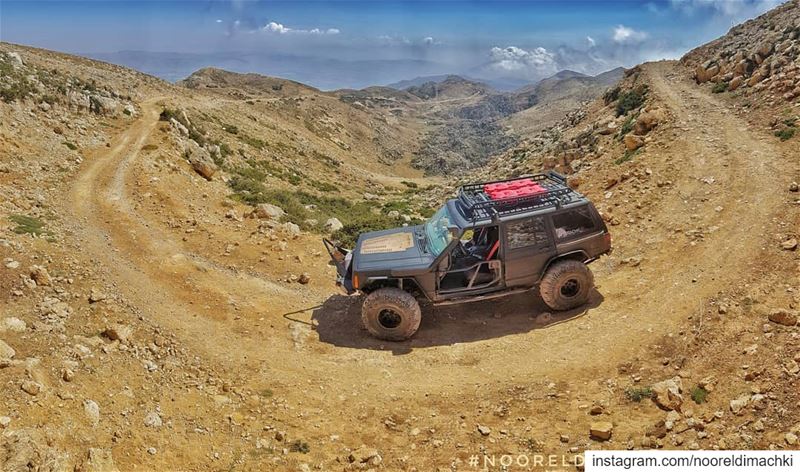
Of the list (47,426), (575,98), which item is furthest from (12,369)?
(575,98)

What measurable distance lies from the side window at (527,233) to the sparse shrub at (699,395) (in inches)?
135

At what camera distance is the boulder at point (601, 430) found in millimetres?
6090

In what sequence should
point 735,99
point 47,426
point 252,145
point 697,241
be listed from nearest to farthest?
1. point 47,426
2. point 697,241
3. point 735,99
4. point 252,145

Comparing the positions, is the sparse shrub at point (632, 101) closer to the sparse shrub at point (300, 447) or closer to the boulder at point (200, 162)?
the boulder at point (200, 162)

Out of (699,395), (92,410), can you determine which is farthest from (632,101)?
(92,410)

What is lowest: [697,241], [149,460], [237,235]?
[149,460]

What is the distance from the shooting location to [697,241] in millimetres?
10852

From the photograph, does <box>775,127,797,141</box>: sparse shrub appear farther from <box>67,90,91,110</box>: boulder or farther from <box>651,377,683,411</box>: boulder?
Result: <box>67,90,91,110</box>: boulder

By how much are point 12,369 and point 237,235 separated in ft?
23.9

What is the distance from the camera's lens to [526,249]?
892 cm

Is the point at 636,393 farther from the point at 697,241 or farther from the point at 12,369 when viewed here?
the point at 12,369

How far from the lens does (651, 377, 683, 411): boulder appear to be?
6441 mm

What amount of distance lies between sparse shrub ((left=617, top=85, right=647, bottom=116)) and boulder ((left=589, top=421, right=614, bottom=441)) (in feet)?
73.4

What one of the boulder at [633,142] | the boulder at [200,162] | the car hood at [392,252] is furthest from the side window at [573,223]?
the boulder at [200,162]
